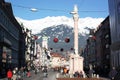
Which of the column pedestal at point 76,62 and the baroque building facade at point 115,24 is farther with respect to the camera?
the column pedestal at point 76,62

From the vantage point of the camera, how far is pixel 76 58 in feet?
214

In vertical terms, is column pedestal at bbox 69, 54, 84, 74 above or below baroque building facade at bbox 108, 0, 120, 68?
below

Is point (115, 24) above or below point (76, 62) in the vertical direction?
above

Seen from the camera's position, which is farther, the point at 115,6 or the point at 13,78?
the point at 115,6

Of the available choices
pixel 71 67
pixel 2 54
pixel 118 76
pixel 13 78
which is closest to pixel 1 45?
pixel 2 54

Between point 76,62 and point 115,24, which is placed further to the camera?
point 115,24

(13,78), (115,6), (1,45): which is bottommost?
(13,78)

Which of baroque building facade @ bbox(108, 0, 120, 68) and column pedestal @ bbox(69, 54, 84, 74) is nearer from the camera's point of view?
baroque building facade @ bbox(108, 0, 120, 68)

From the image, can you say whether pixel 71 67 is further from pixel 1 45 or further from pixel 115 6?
pixel 1 45

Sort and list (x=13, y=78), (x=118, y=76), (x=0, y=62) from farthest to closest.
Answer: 1. (x=0, y=62)
2. (x=13, y=78)
3. (x=118, y=76)

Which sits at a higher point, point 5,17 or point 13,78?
point 5,17

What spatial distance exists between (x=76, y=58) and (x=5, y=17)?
30383mm

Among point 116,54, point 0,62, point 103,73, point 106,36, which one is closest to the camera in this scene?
point 116,54

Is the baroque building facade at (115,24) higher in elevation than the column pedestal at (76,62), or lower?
higher
